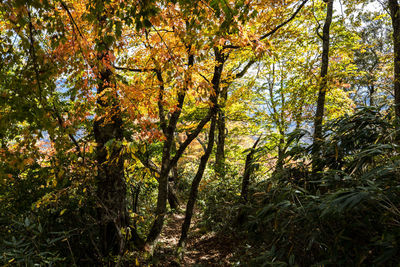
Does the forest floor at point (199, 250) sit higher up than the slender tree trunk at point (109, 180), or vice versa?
the slender tree trunk at point (109, 180)

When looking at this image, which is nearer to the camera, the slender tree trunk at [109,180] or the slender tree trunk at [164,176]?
the slender tree trunk at [109,180]

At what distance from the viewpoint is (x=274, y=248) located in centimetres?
193

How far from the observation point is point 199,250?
5.72 meters

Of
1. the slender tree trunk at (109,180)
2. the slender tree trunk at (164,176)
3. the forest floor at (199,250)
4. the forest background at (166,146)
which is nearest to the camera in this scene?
the forest background at (166,146)

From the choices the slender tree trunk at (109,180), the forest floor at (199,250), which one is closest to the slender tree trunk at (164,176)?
the forest floor at (199,250)

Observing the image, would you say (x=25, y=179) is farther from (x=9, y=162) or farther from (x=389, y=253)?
(x=389, y=253)

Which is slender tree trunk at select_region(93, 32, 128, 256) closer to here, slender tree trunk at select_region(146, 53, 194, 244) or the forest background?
the forest background

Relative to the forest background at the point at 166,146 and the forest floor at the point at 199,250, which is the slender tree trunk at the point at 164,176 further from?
the forest floor at the point at 199,250

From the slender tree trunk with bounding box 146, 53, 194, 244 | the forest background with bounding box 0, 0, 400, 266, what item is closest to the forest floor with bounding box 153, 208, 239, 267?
the forest background with bounding box 0, 0, 400, 266

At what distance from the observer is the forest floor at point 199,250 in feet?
16.0

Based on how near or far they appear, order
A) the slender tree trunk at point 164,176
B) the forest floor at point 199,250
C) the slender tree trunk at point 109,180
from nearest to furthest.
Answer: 1. the slender tree trunk at point 109,180
2. the forest floor at point 199,250
3. the slender tree trunk at point 164,176

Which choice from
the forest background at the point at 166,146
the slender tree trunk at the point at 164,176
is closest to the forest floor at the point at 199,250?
the forest background at the point at 166,146

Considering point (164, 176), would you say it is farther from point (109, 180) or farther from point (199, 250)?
point (199, 250)

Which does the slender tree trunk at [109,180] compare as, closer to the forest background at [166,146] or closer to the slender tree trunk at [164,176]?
the forest background at [166,146]
